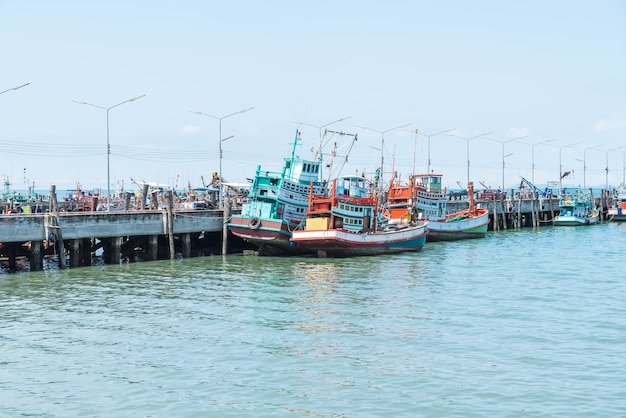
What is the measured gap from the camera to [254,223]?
174ft

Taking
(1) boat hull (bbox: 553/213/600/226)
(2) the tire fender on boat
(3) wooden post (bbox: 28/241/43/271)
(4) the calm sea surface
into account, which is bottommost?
(4) the calm sea surface

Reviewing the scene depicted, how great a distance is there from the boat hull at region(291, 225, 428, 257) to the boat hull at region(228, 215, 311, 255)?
36.0 inches

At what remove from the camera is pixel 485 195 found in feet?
358

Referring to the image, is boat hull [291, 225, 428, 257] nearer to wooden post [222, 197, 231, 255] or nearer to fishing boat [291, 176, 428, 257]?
fishing boat [291, 176, 428, 257]

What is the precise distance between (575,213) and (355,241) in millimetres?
56812

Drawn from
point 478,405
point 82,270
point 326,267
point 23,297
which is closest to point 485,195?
point 326,267

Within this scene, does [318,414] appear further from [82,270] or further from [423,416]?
[82,270]

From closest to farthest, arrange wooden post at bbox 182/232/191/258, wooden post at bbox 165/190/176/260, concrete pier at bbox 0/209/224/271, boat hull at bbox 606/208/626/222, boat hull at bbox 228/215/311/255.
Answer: concrete pier at bbox 0/209/224/271, wooden post at bbox 165/190/176/260, boat hull at bbox 228/215/311/255, wooden post at bbox 182/232/191/258, boat hull at bbox 606/208/626/222

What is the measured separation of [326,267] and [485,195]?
65.3 m

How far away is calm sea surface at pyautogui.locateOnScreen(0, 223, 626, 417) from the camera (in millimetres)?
20188

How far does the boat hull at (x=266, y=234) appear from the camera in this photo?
52875mm

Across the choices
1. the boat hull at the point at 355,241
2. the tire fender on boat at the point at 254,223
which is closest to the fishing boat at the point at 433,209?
the boat hull at the point at 355,241

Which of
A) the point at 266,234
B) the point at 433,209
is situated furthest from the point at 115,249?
the point at 433,209

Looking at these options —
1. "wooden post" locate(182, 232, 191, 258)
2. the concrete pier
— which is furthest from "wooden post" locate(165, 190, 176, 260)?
"wooden post" locate(182, 232, 191, 258)
